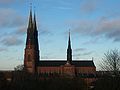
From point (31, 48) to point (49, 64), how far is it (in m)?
20.3

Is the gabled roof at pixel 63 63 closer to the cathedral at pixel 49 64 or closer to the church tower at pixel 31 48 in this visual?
the cathedral at pixel 49 64

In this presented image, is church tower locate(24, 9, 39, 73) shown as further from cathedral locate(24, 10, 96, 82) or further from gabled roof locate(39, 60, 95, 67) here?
gabled roof locate(39, 60, 95, 67)

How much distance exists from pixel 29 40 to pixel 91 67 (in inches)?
1310

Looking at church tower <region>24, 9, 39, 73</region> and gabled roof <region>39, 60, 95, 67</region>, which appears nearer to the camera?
church tower <region>24, 9, 39, 73</region>

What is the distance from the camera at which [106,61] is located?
5103 centimetres

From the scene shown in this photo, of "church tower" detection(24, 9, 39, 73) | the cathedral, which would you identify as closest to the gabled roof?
the cathedral

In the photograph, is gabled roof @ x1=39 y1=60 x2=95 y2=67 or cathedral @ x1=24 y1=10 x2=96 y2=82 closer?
cathedral @ x1=24 y1=10 x2=96 y2=82

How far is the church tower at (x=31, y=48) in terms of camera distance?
14679cm

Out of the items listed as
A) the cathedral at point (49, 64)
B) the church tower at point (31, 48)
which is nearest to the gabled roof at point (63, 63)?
the cathedral at point (49, 64)

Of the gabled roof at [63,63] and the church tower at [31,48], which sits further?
the gabled roof at [63,63]

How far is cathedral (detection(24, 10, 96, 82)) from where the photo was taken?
148837 mm

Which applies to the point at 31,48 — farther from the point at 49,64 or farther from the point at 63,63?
the point at 63,63

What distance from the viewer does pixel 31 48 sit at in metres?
152

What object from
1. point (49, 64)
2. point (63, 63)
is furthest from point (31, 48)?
point (63, 63)
